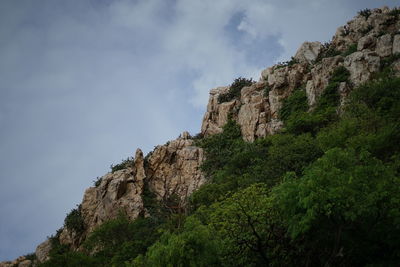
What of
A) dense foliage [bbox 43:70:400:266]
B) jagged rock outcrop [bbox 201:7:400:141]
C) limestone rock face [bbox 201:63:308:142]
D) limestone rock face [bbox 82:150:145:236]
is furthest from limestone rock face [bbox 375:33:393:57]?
limestone rock face [bbox 82:150:145:236]

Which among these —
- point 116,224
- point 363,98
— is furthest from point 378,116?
point 116,224

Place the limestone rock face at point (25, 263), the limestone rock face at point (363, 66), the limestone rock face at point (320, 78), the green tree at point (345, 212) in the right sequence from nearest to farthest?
the green tree at point (345, 212)
the limestone rock face at point (363, 66)
the limestone rock face at point (320, 78)
the limestone rock face at point (25, 263)

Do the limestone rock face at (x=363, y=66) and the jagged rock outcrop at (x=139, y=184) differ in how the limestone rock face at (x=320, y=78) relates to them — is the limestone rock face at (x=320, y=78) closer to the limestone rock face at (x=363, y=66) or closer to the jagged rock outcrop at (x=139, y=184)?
the limestone rock face at (x=363, y=66)

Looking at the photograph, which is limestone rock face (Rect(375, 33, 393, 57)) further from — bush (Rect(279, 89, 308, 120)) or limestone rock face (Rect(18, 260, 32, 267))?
limestone rock face (Rect(18, 260, 32, 267))

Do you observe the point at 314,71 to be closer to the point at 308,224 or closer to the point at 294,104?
the point at 294,104

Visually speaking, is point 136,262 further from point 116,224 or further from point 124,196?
point 124,196

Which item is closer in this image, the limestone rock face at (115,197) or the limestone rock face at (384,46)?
the limestone rock face at (384,46)

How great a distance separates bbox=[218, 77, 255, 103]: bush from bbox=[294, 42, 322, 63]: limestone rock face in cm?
980

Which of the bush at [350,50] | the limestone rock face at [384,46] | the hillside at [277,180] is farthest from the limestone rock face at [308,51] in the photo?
the limestone rock face at [384,46]

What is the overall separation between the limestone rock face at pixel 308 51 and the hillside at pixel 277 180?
0.23 m

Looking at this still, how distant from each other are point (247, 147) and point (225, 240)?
31.7 metres

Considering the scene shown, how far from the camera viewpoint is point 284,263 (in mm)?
16578

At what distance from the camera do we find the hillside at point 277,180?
15188mm

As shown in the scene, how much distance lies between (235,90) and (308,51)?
14901 mm
